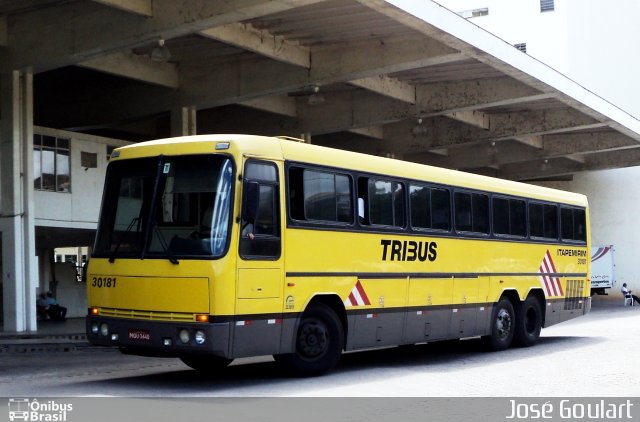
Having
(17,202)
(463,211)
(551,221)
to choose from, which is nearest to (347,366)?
(463,211)

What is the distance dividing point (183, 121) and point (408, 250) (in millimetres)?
14294

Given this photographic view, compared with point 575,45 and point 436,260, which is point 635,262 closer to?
point 575,45

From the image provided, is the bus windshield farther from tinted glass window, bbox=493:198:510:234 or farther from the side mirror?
tinted glass window, bbox=493:198:510:234

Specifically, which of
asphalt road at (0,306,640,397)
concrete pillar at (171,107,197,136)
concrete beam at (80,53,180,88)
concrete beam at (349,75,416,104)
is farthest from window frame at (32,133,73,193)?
asphalt road at (0,306,640,397)

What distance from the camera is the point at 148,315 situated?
11.9m

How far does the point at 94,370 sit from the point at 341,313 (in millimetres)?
4220

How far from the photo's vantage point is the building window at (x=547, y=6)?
171ft

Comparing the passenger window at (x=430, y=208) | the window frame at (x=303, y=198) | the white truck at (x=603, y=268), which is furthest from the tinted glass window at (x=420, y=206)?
the white truck at (x=603, y=268)

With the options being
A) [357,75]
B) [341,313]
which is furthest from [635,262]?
[341,313]

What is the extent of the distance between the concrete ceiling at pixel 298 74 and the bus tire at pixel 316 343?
330 inches

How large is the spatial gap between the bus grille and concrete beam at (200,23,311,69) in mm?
10693

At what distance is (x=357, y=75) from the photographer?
2511 centimetres

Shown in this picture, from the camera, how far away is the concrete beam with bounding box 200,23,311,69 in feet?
73.8

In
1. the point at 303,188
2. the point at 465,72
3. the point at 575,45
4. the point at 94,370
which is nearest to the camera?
the point at 303,188
